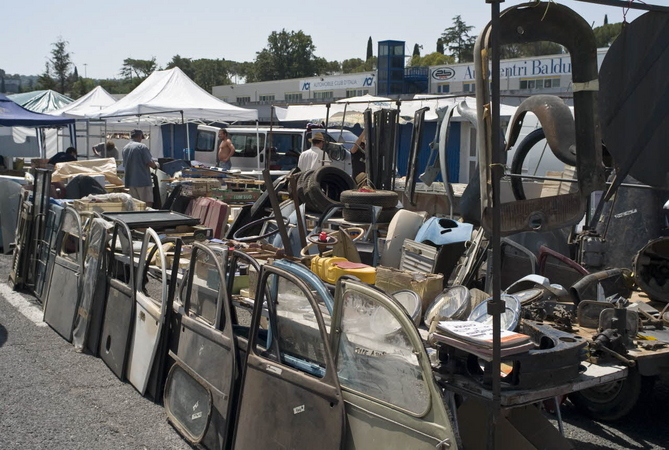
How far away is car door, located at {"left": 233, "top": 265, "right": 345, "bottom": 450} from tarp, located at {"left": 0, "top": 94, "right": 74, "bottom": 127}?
15354 mm

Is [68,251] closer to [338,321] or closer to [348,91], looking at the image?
[338,321]

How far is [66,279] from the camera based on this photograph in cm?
703

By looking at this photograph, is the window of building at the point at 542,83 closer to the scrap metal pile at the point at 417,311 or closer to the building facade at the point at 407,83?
the building facade at the point at 407,83

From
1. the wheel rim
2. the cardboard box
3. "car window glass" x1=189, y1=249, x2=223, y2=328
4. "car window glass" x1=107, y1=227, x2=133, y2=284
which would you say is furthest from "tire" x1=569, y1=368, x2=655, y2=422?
"car window glass" x1=107, y1=227, x2=133, y2=284

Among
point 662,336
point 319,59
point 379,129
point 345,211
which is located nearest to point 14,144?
point 379,129

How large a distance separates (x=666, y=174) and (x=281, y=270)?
229 centimetres

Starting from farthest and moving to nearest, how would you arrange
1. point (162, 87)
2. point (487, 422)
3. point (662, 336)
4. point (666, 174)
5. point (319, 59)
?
point (319, 59) → point (162, 87) → point (662, 336) → point (666, 174) → point (487, 422)

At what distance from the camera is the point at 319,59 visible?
343 feet

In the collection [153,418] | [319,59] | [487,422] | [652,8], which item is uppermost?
[319,59]

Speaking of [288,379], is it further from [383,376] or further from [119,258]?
[119,258]

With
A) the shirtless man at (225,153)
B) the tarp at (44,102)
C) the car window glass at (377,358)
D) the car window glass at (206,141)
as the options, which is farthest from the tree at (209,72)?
the car window glass at (377,358)

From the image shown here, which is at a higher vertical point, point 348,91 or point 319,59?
point 319,59

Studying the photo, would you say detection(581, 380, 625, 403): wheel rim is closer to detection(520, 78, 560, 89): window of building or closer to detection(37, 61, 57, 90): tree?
detection(520, 78, 560, 89): window of building

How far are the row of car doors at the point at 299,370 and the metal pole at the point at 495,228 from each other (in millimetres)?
302
